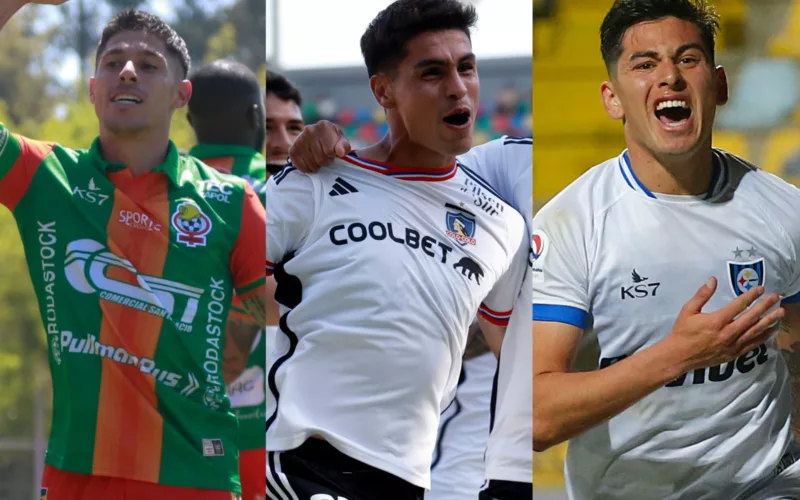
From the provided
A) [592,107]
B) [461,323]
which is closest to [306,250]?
[461,323]

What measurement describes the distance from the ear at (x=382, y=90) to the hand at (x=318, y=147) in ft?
0.49

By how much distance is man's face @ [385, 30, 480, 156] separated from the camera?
3.00m

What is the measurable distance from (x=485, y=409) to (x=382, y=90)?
0.97m

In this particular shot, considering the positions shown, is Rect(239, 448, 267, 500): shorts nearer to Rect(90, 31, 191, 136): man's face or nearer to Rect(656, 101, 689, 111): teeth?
Rect(90, 31, 191, 136): man's face

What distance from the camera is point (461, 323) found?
304 cm

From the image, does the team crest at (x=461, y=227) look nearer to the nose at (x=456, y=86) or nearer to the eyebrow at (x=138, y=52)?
the nose at (x=456, y=86)

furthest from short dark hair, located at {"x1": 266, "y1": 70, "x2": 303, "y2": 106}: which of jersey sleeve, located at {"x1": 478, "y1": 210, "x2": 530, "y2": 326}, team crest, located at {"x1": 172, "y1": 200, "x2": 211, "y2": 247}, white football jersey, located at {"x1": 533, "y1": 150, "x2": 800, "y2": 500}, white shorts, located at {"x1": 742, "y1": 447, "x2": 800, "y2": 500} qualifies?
white shorts, located at {"x1": 742, "y1": 447, "x2": 800, "y2": 500}

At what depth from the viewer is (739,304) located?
3.08 meters

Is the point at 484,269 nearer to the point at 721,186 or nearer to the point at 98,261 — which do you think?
the point at 721,186

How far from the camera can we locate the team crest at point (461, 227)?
3.05 metres

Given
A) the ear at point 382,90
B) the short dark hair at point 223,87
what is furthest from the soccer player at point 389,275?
the short dark hair at point 223,87

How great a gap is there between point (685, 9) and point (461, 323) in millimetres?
1151

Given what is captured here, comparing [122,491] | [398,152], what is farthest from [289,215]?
[122,491]

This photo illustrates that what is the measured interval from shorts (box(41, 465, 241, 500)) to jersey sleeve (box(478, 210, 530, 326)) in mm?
935
